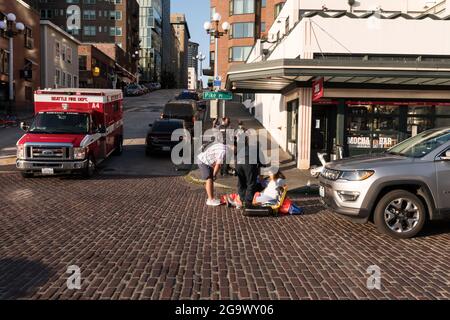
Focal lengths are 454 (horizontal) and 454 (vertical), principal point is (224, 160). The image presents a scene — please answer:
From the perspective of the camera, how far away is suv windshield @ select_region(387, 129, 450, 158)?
7.42 metres

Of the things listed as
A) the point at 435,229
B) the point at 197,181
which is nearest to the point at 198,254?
the point at 435,229

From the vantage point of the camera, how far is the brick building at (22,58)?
37750 mm

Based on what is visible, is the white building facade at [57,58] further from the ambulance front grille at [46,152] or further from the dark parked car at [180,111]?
the ambulance front grille at [46,152]

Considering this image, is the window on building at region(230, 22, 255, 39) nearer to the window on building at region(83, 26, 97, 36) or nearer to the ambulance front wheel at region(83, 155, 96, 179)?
the window on building at region(83, 26, 97, 36)

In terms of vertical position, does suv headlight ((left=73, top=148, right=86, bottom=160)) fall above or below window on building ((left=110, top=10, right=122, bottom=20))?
below

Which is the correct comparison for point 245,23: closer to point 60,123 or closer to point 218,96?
point 218,96

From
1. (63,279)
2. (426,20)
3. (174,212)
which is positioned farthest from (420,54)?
(63,279)

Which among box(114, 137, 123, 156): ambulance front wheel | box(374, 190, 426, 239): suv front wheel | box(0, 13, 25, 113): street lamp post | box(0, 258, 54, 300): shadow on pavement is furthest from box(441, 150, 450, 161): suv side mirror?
box(0, 13, 25, 113): street lamp post

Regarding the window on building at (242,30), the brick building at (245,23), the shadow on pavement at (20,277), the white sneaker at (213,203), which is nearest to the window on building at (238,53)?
the brick building at (245,23)

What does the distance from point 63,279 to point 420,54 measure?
44.7ft

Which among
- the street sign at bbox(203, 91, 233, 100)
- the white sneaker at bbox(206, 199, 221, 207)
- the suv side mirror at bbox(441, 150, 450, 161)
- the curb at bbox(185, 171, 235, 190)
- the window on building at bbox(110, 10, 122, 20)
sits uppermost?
the window on building at bbox(110, 10, 122, 20)

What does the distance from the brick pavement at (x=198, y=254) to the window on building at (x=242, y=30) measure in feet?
168

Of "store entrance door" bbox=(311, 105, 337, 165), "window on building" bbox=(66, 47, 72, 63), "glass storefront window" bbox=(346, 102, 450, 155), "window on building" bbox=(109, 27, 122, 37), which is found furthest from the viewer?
"window on building" bbox=(109, 27, 122, 37)
